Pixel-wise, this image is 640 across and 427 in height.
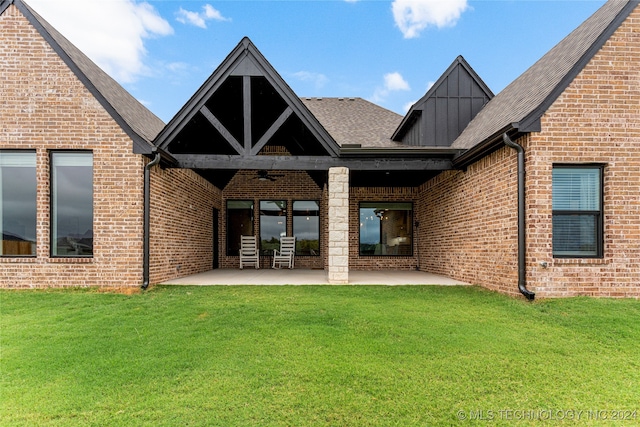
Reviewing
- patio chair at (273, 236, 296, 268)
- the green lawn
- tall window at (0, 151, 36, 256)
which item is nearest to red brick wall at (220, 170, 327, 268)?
patio chair at (273, 236, 296, 268)

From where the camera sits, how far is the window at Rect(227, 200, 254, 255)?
12234 mm

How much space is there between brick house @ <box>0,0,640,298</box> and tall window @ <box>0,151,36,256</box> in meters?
0.03

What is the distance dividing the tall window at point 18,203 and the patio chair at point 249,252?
5.92 meters

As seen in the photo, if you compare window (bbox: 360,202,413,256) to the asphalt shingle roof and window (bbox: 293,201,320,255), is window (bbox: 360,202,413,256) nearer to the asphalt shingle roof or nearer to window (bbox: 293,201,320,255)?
window (bbox: 293,201,320,255)

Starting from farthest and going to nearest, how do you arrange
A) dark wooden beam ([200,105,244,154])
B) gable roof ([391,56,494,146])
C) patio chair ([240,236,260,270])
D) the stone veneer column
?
1. patio chair ([240,236,260,270])
2. gable roof ([391,56,494,146])
3. the stone veneer column
4. dark wooden beam ([200,105,244,154])

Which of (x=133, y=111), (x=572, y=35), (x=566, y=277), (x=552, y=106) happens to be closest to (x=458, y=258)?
(x=566, y=277)

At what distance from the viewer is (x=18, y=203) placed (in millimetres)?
6723

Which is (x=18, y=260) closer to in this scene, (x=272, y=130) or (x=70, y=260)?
(x=70, y=260)

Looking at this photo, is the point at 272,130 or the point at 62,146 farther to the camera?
the point at 272,130

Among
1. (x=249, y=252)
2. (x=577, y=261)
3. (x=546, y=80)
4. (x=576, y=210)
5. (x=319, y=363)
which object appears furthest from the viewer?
(x=249, y=252)

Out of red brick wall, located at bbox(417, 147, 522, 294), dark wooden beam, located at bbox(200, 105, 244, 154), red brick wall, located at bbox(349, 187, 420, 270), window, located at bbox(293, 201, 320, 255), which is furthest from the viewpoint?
window, located at bbox(293, 201, 320, 255)

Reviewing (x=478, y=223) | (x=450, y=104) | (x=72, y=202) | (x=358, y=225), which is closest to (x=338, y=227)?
(x=478, y=223)

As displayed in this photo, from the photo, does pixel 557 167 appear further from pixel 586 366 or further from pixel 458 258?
pixel 586 366

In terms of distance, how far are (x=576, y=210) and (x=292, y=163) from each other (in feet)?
17.3
